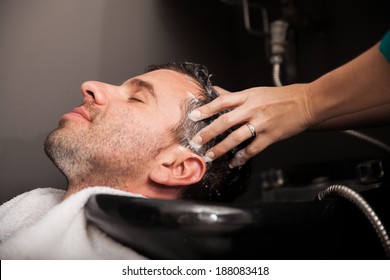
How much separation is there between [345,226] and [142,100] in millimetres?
586

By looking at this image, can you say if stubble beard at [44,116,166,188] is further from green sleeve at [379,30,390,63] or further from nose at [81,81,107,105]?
green sleeve at [379,30,390,63]

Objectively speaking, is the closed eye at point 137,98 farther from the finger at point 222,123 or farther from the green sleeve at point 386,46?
the green sleeve at point 386,46

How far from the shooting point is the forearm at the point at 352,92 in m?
Result: 0.88

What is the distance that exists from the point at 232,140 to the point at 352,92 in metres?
0.31

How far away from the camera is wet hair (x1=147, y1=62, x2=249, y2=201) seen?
3.55 feet

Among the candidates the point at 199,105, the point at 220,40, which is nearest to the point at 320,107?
the point at 199,105

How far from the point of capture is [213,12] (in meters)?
1.88

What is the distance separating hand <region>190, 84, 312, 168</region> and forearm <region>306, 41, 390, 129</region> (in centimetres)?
4

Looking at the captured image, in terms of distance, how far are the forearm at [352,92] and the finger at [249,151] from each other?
0.14m

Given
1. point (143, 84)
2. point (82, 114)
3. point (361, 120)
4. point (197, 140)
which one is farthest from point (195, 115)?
point (361, 120)

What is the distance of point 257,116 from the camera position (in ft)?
3.46

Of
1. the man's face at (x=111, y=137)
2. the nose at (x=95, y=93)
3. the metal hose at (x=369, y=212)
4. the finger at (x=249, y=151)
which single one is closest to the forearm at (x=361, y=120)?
the finger at (x=249, y=151)

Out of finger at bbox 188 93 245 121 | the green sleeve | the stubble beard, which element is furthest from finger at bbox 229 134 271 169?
the green sleeve

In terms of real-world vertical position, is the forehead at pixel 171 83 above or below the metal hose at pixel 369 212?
above
